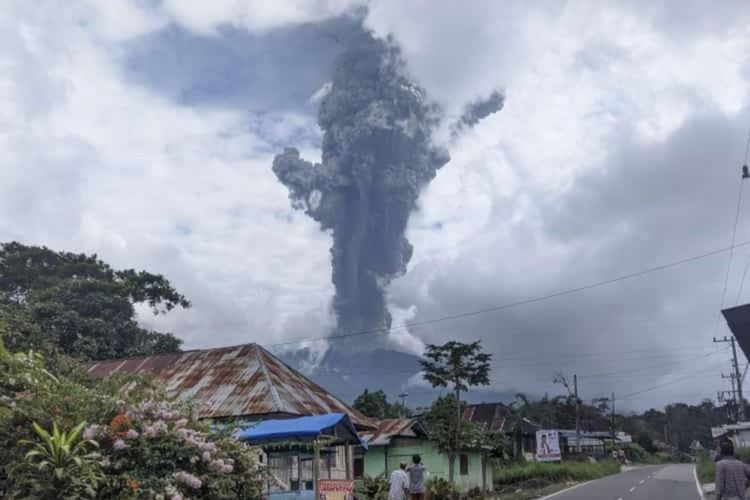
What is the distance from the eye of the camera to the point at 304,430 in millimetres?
15977

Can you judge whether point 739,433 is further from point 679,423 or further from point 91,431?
point 679,423

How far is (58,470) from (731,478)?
9409 mm

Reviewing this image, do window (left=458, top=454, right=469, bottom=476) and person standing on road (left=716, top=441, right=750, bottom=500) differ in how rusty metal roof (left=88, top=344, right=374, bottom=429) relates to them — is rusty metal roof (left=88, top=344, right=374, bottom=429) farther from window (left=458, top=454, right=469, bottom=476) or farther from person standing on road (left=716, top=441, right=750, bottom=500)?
person standing on road (left=716, top=441, right=750, bottom=500)

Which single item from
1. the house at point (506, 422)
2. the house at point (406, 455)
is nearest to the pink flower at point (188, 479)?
the house at point (406, 455)

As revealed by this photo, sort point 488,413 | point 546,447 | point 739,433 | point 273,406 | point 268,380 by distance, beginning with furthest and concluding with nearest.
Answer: point 488,413, point 546,447, point 739,433, point 268,380, point 273,406

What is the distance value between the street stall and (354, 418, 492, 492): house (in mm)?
13296

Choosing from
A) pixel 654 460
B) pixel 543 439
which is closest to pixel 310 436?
pixel 543 439

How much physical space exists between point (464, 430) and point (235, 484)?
19540mm

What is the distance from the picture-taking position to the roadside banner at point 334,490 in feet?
50.1

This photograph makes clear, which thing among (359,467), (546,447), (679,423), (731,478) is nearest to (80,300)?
(359,467)

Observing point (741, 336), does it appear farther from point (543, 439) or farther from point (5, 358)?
point (5, 358)

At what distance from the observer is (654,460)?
8394 centimetres

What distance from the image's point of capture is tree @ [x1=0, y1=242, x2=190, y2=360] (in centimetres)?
3906

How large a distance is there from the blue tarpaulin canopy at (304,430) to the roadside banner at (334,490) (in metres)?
1.10
